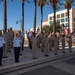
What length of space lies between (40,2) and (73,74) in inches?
1010

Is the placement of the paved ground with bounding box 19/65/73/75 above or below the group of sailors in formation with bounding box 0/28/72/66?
below

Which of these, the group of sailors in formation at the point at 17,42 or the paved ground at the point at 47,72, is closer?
the paved ground at the point at 47,72

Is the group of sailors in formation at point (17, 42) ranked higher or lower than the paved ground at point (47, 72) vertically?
higher

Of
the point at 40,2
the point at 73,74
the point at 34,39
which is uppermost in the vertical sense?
the point at 40,2

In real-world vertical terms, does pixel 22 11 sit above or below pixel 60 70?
above

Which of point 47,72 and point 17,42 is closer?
point 47,72

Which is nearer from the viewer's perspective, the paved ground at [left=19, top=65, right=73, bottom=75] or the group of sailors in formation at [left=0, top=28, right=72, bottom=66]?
the paved ground at [left=19, top=65, right=73, bottom=75]

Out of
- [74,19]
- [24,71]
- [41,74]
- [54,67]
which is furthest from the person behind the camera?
[74,19]

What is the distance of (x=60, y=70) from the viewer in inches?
500

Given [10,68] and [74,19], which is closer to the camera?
[10,68]

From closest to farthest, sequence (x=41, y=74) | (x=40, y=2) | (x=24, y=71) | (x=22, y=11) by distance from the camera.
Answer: (x=41, y=74)
(x=24, y=71)
(x=22, y=11)
(x=40, y=2)

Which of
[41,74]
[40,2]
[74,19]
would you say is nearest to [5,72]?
[41,74]

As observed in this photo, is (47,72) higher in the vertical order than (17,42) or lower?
lower

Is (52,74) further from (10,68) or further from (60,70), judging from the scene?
(10,68)
